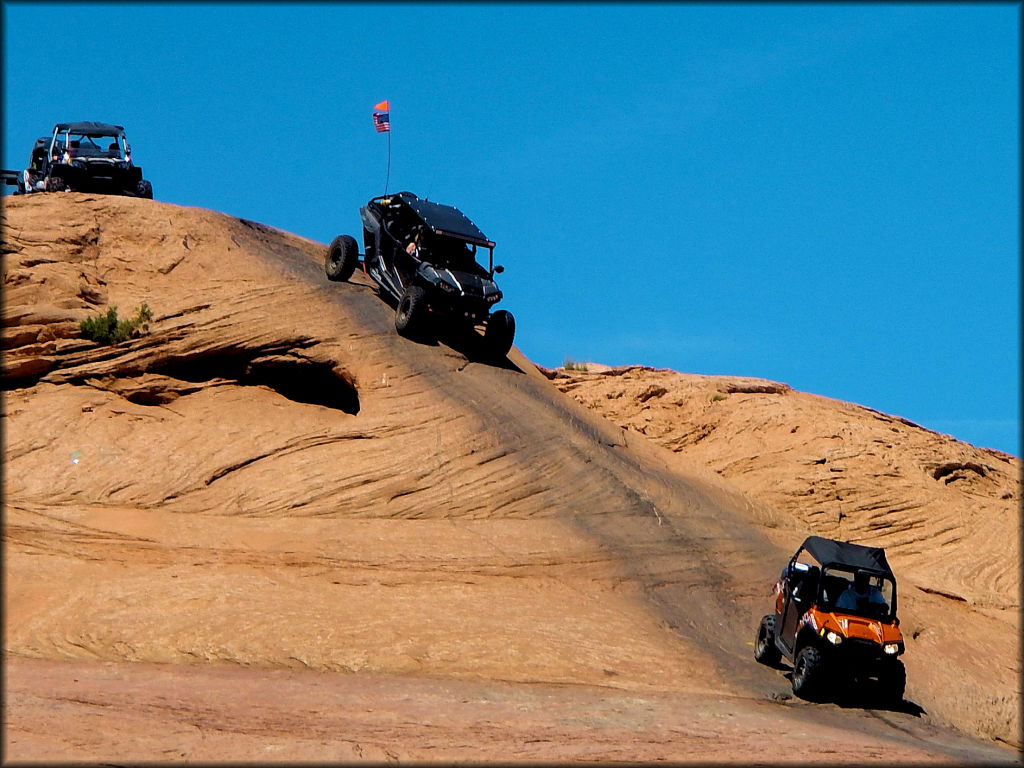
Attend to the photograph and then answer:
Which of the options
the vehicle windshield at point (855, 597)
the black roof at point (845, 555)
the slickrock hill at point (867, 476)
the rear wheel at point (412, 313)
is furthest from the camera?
the rear wheel at point (412, 313)

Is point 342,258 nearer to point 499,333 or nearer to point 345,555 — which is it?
point 499,333

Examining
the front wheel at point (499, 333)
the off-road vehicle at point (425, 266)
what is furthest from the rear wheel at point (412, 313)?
the front wheel at point (499, 333)

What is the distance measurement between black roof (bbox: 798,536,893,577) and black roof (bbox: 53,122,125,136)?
18.3 metres

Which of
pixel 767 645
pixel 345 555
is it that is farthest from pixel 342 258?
pixel 767 645

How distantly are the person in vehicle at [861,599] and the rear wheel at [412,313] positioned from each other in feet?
28.8

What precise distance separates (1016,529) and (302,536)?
1144 cm

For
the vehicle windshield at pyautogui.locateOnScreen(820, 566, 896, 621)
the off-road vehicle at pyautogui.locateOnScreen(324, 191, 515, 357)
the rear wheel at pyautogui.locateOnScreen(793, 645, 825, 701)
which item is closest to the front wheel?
the off-road vehicle at pyautogui.locateOnScreen(324, 191, 515, 357)

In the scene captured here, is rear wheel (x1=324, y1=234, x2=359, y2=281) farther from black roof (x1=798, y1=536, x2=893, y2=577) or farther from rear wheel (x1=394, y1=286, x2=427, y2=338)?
black roof (x1=798, y1=536, x2=893, y2=577)

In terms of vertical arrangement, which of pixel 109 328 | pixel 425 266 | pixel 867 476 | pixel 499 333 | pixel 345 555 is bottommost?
pixel 345 555

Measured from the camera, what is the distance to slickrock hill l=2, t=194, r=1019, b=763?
12016 millimetres

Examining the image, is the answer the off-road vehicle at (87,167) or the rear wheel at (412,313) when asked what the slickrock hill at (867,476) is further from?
the off-road vehicle at (87,167)

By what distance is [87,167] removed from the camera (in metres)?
26.0

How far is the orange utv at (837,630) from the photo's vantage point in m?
13.9

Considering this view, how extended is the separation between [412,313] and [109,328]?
4703 millimetres
